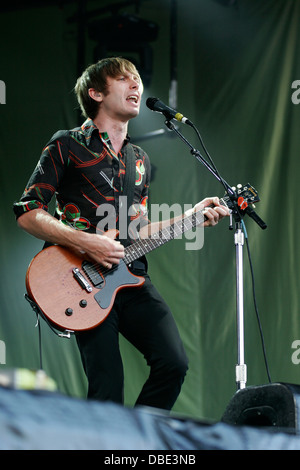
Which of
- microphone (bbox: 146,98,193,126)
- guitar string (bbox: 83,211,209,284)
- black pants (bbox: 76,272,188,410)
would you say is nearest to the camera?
black pants (bbox: 76,272,188,410)

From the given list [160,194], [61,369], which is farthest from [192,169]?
[61,369]

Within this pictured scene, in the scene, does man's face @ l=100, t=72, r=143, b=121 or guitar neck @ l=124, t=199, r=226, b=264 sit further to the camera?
man's face @ l=100, t=72, r=143, b=121

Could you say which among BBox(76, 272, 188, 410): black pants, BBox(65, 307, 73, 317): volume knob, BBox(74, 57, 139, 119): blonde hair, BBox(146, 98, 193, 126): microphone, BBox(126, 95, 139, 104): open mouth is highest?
BBox(74, 57, 139, 119): blonde hair

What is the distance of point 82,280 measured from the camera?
2496 millimetres

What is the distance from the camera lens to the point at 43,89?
4.38 meters

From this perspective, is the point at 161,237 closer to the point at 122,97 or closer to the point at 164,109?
the point at 164,109

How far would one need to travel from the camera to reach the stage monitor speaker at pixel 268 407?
119 cm

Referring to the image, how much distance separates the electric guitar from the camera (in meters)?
2.42

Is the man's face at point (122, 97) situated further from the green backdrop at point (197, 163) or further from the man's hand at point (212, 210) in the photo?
the green backdrop at point (197, 163)

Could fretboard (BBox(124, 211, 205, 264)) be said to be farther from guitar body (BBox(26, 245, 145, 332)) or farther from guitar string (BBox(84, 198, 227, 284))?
guitar body (BBox(26, 245, 145, 332))

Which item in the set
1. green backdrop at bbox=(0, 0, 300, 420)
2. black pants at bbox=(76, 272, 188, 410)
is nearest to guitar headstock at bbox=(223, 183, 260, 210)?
black pants at bbox=(76, 272, 188, 410)

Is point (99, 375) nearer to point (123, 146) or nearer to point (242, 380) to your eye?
point (242, 380)

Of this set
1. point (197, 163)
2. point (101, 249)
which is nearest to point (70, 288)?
point (101, 249)

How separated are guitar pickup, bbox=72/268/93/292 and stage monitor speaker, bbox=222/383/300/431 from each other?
1182 millimetres
